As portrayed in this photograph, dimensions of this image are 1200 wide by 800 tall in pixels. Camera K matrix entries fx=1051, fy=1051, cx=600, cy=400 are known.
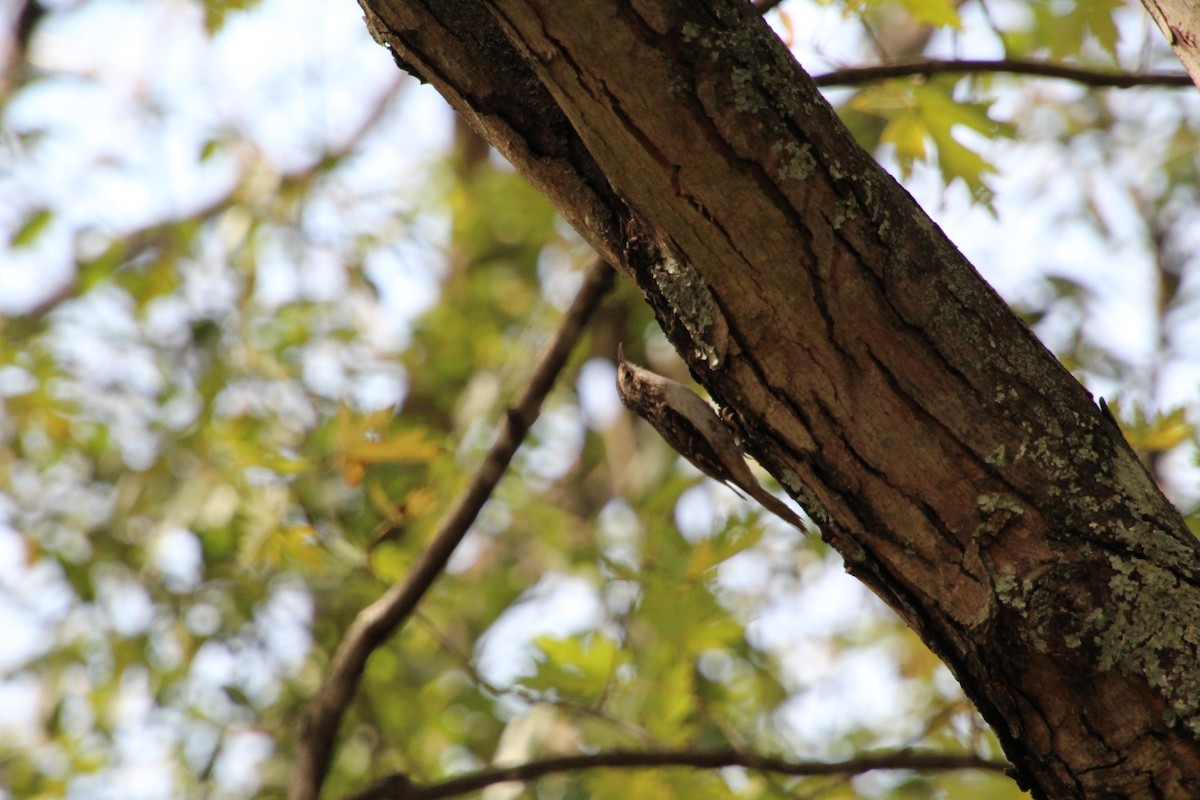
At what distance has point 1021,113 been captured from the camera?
4.79m

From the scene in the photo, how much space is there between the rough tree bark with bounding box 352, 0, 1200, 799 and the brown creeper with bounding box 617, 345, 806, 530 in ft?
0.88

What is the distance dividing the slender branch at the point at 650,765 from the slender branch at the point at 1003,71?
4.20ft

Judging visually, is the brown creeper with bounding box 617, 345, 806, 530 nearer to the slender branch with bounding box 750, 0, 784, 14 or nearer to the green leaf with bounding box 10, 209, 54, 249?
the slender branch with bounding box 750, 0, 784, 14

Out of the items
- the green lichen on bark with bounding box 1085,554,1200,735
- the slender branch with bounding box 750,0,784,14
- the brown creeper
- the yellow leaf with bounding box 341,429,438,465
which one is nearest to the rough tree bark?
the green lichen on bark with bounding box 1085,554,1200,735

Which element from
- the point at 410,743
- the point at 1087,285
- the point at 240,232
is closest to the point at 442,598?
the point at 410,743

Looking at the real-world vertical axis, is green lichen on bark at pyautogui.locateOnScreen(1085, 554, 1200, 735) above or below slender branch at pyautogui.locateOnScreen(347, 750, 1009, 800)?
below

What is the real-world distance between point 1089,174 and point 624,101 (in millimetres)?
4498

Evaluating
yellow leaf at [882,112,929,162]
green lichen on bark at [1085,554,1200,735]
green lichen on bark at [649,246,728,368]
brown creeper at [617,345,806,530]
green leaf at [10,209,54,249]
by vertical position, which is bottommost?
green lichen on bark at [1085,554,1200,735]

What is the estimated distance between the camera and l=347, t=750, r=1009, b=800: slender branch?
6.56ft

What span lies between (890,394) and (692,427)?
1.27 feet

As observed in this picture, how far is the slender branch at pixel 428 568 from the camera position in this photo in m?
2.10

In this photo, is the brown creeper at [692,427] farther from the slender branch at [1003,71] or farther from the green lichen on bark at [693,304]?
the slender branch at [1003,71]

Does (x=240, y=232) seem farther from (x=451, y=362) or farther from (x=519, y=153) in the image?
(x=519, y=153)

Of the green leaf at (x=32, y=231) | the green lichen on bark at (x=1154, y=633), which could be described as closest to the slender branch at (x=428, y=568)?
the green lichen on bark at (x=1154, y=633)
